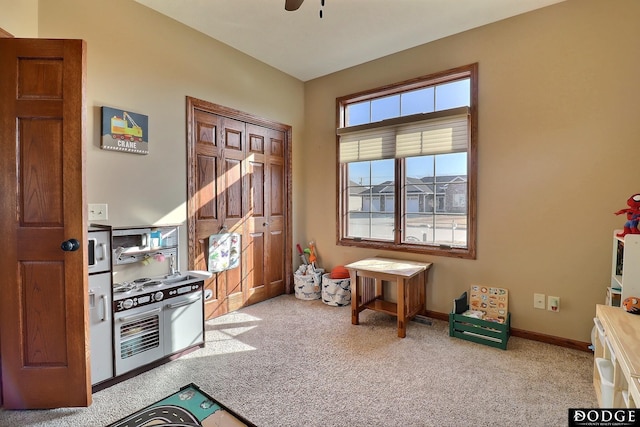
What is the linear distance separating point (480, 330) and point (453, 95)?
7.55ft

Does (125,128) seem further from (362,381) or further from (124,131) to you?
(362,381)

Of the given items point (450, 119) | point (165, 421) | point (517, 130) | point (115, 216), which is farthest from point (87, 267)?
point (517, 130)

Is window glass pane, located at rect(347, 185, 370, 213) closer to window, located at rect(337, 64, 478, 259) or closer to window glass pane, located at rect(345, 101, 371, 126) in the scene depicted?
window, located at rect(337, 64, 478, 259)

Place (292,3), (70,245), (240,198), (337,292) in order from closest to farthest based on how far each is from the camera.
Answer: (70,245), (292,3), (240,198), (337,292)

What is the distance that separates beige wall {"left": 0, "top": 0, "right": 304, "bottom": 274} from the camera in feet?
7.56

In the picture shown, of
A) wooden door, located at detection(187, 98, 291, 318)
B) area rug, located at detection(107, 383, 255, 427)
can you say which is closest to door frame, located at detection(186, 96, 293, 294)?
wooden door, located at detection(187, 98, 291, 318)

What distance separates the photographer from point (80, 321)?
5.93 ft

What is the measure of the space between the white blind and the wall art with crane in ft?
7.16

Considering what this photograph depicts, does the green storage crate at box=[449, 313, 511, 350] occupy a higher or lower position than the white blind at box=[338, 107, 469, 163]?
lower

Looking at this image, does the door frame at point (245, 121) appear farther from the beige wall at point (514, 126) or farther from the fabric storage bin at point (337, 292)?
the fabric storage bin at point (337, 292)

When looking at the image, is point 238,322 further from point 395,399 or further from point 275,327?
point 395,399

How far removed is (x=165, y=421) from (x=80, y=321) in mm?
978

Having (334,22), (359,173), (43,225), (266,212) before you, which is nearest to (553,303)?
(359,173)

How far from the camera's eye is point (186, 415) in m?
1.30
